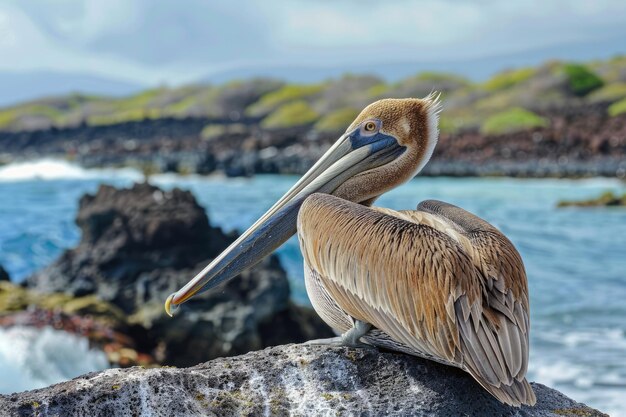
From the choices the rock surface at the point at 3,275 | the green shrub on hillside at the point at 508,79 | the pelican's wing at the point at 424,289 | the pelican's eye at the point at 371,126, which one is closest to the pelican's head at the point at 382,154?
the pelican's eye at the point at 371,126

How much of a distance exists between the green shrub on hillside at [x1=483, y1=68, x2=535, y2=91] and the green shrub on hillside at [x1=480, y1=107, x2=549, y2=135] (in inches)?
453

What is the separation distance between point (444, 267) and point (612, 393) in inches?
274

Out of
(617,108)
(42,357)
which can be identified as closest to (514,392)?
(42,357)

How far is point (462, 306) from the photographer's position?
2721 mm

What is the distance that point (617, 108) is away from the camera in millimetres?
37031

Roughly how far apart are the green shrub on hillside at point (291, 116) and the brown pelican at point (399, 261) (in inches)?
1733

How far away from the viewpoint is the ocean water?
941 centimetres

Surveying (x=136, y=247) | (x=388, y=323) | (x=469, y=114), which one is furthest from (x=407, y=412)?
(x=469, y=114)

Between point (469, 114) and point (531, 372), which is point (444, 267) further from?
point (469, 114)

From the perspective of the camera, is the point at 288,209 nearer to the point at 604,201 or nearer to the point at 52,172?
the point at 604,201

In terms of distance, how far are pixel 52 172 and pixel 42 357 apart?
23.0 metres

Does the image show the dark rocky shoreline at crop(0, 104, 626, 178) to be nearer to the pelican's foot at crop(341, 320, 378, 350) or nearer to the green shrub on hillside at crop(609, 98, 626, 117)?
the green shrub on hillside at crop(609, 98, 626, 117)

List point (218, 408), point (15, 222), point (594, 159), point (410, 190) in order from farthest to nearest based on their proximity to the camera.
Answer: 1. point (594, 159)
2. point (410, 190)
3. point (15, 222)
4. point (218, 408)

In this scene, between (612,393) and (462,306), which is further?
(612,393)
